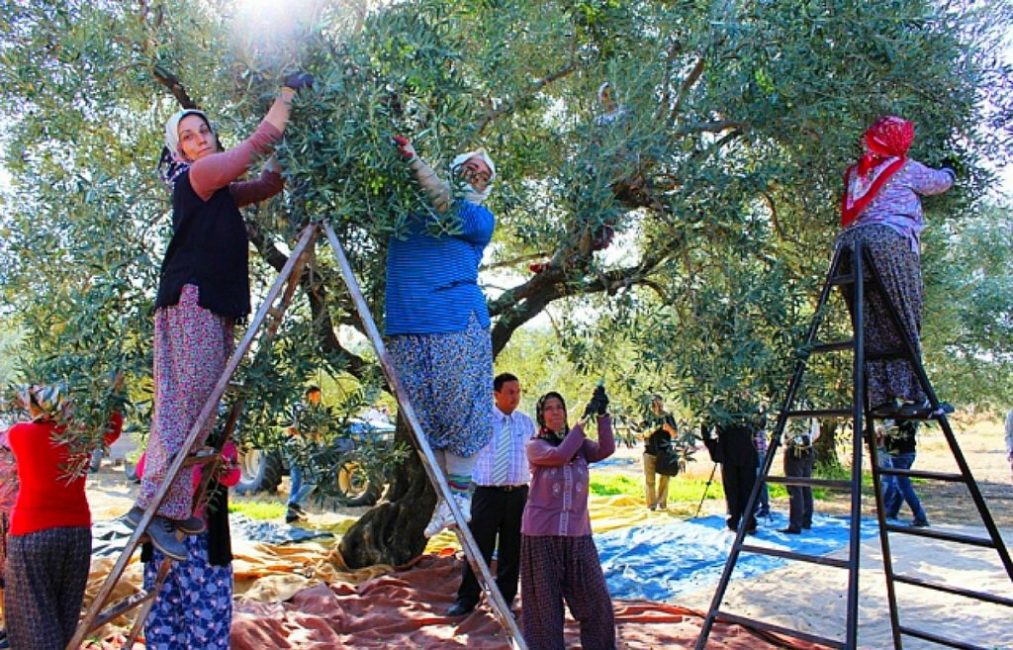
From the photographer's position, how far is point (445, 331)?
3719mm

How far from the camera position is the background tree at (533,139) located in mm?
3555

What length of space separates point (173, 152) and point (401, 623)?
4.91 m

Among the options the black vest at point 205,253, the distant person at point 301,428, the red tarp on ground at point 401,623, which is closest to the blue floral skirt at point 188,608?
the distant person at point 301,428

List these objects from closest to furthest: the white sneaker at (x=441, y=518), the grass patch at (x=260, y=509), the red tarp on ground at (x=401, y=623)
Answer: the white sneaker at (x=441, y=518)
the red tarp on ground at (x=401, y=623)
the grass patch at (x=260, y=509)

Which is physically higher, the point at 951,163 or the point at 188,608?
the point at 951,163

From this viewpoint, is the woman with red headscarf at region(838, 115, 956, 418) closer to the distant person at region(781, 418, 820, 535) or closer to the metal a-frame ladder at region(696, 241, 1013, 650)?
the metal a-frame ladder at region(696, 241, 1013, 650)

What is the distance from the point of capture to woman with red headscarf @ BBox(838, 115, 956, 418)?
4.79 meters

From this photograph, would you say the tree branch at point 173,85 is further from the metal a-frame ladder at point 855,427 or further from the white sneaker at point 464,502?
the metal a-frame ladder at point 855,427

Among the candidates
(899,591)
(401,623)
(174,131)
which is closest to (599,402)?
(401,623)

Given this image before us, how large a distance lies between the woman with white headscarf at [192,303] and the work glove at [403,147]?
0.42 m

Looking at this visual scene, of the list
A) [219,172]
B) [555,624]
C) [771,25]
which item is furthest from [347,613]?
[771,25]

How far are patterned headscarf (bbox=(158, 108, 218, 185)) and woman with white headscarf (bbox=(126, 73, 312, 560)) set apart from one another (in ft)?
0.03

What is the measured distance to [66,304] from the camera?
387 cm

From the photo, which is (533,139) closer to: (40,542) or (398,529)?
(40,542)
